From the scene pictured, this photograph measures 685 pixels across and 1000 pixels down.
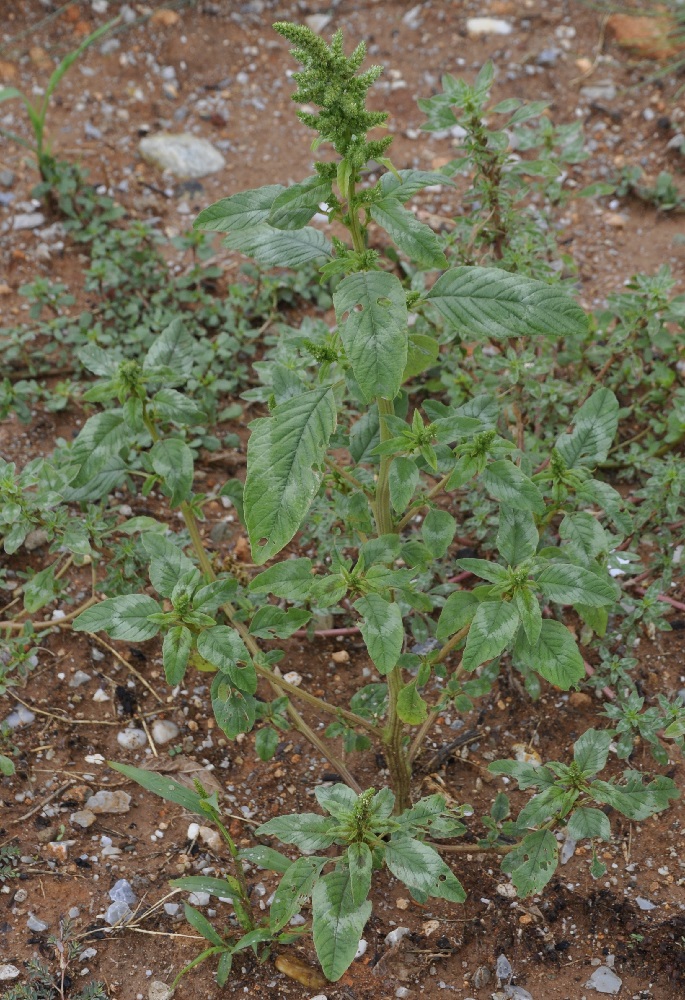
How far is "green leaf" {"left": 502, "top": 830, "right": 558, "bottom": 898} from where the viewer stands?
2.14 metres

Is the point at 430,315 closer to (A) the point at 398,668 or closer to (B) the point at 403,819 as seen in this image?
(A) the point at 398,668

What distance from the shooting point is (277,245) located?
2.03 metres

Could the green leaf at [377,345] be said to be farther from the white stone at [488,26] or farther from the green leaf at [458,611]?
the white stone at [488,26]

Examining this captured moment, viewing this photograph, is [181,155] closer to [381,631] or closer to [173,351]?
[173,351]

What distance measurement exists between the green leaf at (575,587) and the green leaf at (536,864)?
21.6 inches

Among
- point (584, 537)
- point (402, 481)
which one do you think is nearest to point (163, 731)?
point (402, 481)

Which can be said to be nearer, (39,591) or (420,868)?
(420,868)

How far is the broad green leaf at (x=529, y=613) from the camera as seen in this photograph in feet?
6.65

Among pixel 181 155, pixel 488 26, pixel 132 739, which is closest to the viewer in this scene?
pixel 132 739

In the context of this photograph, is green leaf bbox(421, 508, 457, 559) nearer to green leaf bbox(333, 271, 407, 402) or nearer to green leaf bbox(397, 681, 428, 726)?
green leaf bbox(397, 681, 428, 726)

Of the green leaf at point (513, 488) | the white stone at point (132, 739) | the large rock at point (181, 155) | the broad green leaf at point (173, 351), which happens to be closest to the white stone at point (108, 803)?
the white stone at point (132, 739)

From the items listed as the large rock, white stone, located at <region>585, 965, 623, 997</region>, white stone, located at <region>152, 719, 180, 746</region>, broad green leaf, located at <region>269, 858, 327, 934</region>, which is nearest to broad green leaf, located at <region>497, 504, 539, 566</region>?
broad green leaf, located at <region>269, 858, 327, 934</region>

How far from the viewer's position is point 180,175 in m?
4.43

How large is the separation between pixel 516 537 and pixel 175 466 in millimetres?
822
